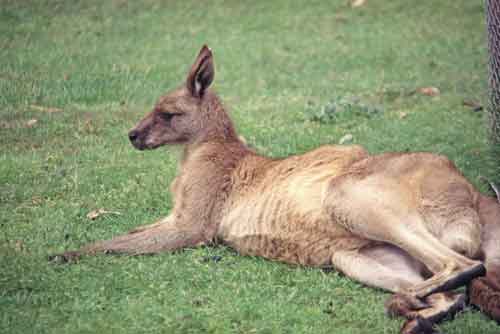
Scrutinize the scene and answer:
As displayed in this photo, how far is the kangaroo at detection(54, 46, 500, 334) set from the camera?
14.7 feet

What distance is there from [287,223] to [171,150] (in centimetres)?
136

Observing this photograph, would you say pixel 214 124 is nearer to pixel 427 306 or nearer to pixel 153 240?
pixel 153 240

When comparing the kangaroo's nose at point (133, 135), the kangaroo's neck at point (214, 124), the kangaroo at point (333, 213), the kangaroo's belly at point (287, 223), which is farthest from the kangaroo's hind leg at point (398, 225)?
the kangaroo's nose at point (133, 135)

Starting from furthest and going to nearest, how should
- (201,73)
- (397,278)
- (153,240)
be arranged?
(201,73), (153,240), (397,278)

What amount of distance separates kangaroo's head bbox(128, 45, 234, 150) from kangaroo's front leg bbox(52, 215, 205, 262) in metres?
0.73

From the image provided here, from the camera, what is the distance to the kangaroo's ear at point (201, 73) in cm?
597

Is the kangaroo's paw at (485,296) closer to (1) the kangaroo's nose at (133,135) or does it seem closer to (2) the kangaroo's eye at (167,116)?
(2) the kangaroo's eye at (167,116)

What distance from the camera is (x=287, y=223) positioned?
17.3 ft

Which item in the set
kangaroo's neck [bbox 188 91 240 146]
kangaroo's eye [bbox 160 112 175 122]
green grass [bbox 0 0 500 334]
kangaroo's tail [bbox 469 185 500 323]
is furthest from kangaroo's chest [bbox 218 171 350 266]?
kangaroo's eye [bbox 160 112 175 122]

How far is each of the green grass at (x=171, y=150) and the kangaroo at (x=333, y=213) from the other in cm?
13

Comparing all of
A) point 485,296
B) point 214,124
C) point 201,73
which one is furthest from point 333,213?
point 201,73

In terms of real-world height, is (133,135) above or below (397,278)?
above

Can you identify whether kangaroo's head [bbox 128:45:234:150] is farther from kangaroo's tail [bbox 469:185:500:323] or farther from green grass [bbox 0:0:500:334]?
kangaroo's tail [bbox 469:185:500:323]

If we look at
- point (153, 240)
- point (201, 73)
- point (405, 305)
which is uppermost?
point (201, 73)
